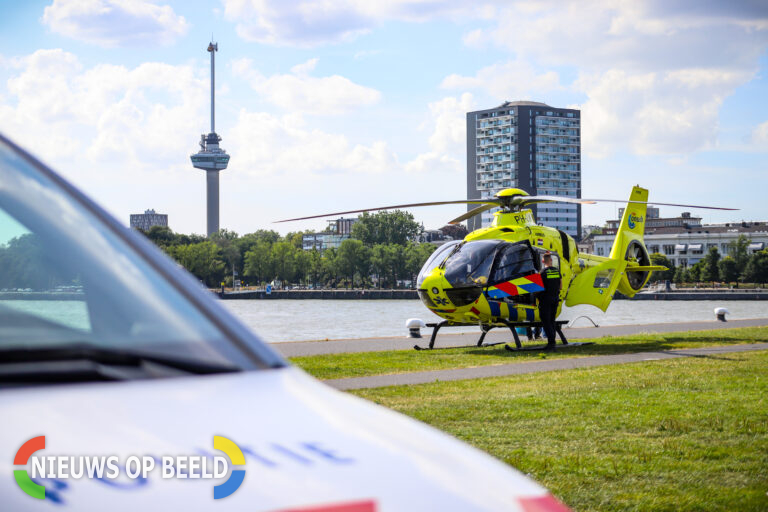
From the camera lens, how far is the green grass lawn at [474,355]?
519 inches

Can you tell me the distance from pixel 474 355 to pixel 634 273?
332 inches

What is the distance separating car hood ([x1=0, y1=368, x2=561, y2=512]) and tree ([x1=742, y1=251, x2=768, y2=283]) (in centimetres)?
13058

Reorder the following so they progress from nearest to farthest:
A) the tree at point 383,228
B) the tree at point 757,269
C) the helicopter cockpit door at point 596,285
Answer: the helicopter cockpit door at point 596,285 < the tree at point 757,269 < the tree at point 383,228

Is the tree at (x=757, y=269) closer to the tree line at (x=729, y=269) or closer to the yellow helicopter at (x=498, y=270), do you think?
the tree line at (x=729, y=269)

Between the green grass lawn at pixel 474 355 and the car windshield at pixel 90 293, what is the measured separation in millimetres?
10365

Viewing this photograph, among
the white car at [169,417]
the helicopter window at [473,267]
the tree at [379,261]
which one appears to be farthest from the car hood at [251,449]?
the tree at [379,261]

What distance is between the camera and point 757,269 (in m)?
119

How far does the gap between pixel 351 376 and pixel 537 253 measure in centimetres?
750

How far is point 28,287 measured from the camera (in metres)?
1.88

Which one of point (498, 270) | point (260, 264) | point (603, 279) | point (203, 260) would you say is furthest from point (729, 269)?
point (498, 270)

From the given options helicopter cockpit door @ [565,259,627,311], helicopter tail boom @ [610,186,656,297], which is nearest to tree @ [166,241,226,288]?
helicopter tail boom @ [610,186,656,297]

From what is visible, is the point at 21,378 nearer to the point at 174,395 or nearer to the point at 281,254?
the point at 174,395

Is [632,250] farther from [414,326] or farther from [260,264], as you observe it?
[260,264]

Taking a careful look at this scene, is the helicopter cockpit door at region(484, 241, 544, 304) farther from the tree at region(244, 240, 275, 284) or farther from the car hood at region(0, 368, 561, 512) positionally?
the tree at region(244, 240, 275, 284)
